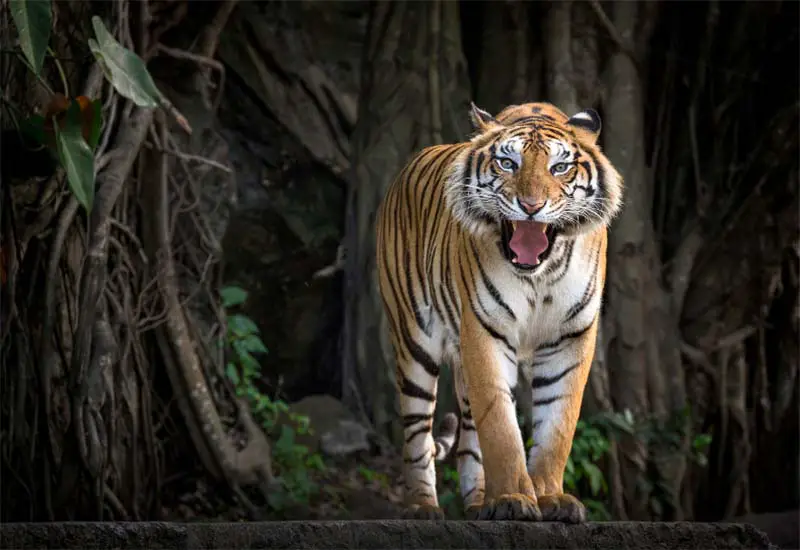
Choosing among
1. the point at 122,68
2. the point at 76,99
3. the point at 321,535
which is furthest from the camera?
the point at 122,68

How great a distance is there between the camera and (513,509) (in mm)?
3186

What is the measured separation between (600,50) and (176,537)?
13.2ft

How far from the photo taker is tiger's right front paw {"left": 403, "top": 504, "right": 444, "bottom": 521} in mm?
3713

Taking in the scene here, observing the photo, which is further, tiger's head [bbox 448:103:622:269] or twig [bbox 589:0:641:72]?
twig [bbox 589:0:641:72]

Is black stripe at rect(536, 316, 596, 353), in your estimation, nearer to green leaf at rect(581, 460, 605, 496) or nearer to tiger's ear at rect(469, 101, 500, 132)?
tiger's ear at rect(469, 101, 500, 132)

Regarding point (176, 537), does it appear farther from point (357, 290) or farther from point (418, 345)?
point (357, 290)

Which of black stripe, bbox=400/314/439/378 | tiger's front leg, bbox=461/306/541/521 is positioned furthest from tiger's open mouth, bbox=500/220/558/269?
black stripe, bbox=400/314/439/378

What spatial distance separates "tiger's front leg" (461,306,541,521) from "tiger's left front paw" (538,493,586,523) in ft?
0.10

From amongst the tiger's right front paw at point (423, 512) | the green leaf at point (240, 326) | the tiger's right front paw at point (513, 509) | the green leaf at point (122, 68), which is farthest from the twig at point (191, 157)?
the tiger's right front paw at point (513, 509)

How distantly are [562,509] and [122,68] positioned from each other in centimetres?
225

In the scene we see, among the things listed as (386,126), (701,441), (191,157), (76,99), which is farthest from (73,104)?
(701,441)

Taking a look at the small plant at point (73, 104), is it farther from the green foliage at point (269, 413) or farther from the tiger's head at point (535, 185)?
the green foliage at point (269, 413)

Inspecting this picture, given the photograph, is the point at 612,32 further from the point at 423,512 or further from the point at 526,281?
the point at 423,512

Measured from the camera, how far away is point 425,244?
400cm
